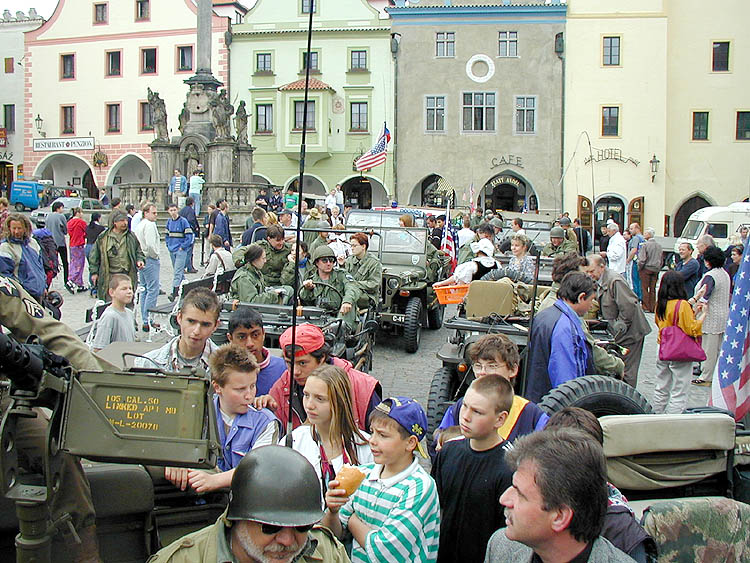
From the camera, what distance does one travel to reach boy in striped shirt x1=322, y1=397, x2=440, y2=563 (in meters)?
2.96

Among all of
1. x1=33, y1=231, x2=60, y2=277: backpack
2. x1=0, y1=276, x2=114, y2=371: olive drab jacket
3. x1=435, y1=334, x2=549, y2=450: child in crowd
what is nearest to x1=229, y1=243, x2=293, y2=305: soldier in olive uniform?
x1=33, y1=231, x2=60, y2=277: backpack

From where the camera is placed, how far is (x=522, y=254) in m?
9.84

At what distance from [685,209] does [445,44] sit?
14962 millimetres

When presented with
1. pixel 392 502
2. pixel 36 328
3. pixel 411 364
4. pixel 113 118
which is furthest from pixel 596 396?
pixel 113 118

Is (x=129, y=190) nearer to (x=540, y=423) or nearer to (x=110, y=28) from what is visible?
(x=110, y=28)

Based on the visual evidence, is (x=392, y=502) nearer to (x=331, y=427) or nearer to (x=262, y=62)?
(x=331, y=427)

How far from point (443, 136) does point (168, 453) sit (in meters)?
37.8

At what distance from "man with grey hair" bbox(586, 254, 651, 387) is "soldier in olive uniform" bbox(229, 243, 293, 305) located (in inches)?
139

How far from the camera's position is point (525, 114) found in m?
38.7

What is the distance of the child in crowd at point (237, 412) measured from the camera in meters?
3.69

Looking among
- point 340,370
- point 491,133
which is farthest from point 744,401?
point 491,133

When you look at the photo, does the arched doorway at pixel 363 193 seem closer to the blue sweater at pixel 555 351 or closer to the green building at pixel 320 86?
the green building at pixel 320 86

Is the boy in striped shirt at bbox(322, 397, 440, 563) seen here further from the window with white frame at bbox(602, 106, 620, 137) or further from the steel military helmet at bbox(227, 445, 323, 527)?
the window with white frame at bbox(602, 106, 620, 137)

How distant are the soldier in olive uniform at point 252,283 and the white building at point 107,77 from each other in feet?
113
